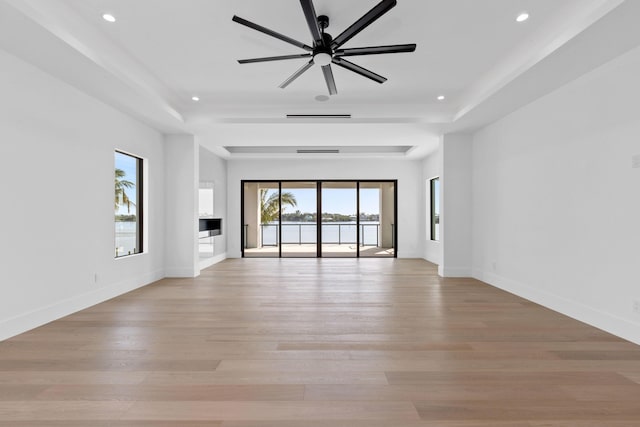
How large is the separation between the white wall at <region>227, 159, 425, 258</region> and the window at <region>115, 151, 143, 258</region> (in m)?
3.46

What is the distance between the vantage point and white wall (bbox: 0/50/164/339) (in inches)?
119

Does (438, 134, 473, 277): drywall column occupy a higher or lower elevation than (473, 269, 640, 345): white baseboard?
higher

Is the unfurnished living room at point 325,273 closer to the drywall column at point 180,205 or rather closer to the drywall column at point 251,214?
the drywall column at point 180,205

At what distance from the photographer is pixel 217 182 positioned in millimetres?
8070

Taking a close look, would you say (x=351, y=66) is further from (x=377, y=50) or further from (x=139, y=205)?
(x=139, y=205)

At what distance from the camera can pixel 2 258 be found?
295cm

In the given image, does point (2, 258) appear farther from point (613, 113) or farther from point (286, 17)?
point (613, 113)

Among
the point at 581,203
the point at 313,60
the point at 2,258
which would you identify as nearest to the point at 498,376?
the point at 581,203

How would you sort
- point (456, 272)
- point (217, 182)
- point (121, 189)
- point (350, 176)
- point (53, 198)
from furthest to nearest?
point (350, 176) → point (217, 182) → point (456, 272) → point (121, 189) → point (53, 198)

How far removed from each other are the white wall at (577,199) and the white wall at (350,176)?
354cm

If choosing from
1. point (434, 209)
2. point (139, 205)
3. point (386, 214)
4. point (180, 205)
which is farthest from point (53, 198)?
point (434, 209)

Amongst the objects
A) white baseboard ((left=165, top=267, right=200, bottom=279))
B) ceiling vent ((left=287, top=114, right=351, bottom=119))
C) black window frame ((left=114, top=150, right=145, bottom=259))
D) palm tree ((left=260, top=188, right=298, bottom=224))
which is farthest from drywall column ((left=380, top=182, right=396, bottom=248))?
black window frame ((left=114, top=150, right=145, bottom=259))

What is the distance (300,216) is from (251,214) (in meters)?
1.38

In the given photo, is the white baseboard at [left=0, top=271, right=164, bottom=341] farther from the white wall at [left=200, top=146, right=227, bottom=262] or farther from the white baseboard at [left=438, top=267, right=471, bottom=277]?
the white baseboard at [left=438, top=267, right=471, bottom=277]
